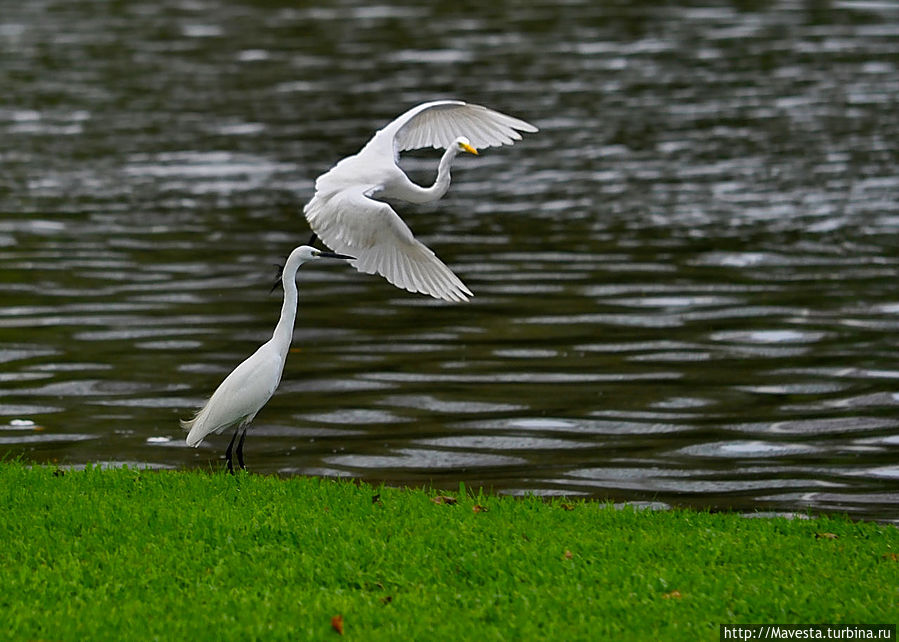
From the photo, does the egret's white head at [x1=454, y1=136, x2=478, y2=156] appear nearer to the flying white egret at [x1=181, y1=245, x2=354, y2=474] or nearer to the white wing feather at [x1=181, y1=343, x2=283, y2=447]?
the flying white egret at [x1=181, y1=245, x2=354, y2=474]

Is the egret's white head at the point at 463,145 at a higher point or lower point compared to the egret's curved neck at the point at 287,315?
higher

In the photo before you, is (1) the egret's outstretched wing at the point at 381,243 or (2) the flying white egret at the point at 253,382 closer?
(2) the flying white egret at the point at 253,382

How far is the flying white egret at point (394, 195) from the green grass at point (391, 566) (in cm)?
219

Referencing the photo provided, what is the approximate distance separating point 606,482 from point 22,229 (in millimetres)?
11378

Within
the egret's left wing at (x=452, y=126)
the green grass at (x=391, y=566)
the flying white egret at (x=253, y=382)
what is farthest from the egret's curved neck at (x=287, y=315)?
the egret's left wing at (x=452, y=126)

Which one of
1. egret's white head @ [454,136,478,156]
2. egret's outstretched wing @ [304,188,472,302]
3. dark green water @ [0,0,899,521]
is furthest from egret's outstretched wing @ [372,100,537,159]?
dark green water @ [0,0,899,521]

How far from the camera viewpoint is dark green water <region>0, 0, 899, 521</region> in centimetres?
1264

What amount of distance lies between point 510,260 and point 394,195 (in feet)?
19.0

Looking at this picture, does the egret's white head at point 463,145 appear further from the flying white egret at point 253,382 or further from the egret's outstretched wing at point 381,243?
the flying white egret at point 253,382

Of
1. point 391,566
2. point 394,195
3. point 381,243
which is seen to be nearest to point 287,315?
point 381,243

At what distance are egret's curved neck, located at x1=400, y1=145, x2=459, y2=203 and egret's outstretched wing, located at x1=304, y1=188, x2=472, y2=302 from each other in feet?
3.92

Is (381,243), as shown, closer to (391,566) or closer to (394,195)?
(394,195)

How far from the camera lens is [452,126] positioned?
13.3m

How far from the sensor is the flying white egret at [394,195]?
11.4m
